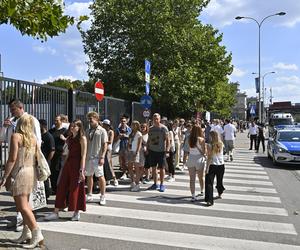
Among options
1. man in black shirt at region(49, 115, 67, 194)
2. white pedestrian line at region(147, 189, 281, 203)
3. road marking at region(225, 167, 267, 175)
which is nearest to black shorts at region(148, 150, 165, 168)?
white pedestrian line at region(147, 189, 281, 203)

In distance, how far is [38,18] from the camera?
21.2 ft

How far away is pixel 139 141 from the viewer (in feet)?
36.1

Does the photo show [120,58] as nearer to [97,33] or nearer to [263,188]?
[97,33]

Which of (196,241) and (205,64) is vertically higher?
(205,64)

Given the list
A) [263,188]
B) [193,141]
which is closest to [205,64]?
[263,188]

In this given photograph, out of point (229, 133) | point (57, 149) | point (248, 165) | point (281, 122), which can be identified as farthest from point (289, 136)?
point (281, 122)

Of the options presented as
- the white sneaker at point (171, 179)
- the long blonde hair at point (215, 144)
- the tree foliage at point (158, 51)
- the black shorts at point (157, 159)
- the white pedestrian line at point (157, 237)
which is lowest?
the white pedestrian line at point (157, 237)

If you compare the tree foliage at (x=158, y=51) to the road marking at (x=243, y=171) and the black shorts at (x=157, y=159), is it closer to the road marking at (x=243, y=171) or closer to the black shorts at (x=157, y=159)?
the road marking at (x=243, y=171)

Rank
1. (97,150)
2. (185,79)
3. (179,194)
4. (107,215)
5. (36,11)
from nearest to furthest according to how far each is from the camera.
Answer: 1. (36,11)
2. (107,215)
3. (97,150)
4. (179,194)
5. (185,79)

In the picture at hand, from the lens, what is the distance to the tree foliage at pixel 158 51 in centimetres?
2994

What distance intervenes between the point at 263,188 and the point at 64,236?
6.89 metres

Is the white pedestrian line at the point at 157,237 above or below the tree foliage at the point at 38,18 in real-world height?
below

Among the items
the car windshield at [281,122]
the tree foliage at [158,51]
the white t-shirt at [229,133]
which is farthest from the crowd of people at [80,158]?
the car windshield at [281,122]

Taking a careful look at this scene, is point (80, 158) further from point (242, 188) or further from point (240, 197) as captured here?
point (242, 188)
